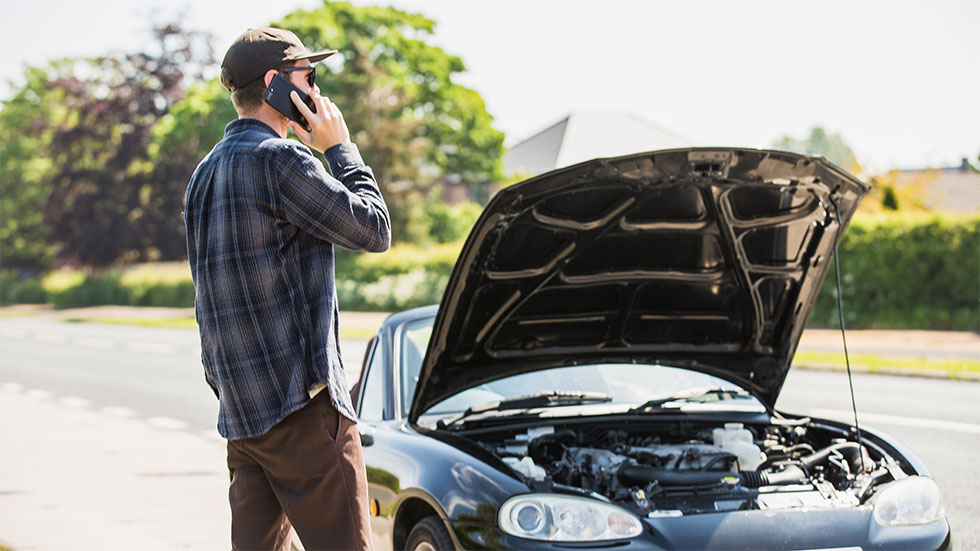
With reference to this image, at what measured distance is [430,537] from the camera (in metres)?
3.89

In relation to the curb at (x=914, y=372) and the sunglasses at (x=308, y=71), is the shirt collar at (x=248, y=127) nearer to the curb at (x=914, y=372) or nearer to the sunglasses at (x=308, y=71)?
the sunglasses at (x=308, y=71)

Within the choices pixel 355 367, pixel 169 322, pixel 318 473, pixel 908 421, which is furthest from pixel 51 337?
pixel 318 473

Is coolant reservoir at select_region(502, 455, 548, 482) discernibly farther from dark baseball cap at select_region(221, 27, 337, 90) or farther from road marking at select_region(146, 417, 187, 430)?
road marking at select_region(146, 417, 187, 430)

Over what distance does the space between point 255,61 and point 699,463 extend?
2.75 metres

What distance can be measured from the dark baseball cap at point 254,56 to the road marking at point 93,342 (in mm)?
22866

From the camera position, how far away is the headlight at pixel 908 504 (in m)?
3.71

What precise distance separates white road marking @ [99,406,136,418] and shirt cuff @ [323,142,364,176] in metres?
10.2

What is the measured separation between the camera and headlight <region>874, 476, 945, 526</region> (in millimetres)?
3713

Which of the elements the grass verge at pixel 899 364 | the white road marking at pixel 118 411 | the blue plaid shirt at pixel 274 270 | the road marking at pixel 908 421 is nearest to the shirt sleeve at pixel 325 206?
the blue plaid shirt at pixel 274 270

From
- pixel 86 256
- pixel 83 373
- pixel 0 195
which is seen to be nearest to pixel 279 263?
pixel 83 373

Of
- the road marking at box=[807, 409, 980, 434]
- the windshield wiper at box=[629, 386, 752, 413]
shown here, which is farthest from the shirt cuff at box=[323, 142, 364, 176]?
the road marking at box=[807, 409, 980, 434]

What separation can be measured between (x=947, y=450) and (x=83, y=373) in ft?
46.7

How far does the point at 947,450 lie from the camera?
27.9ft

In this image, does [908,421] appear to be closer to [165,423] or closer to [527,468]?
[527,468]
